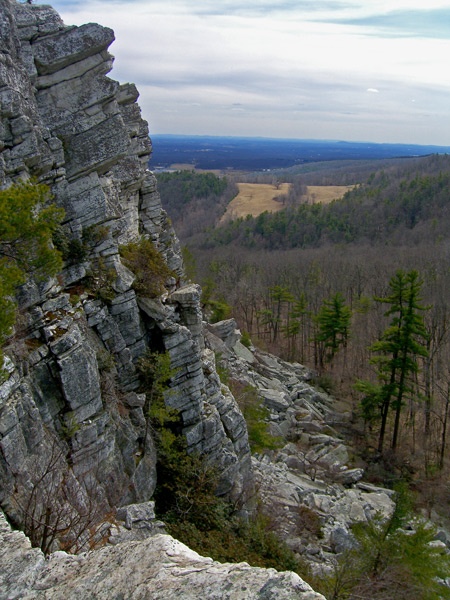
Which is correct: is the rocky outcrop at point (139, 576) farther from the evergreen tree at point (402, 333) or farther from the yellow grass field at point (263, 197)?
the yellow grass field at point (263, 197)

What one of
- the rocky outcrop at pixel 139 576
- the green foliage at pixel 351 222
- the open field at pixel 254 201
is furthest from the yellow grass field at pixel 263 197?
the rocky outcrop at pixel 139 576

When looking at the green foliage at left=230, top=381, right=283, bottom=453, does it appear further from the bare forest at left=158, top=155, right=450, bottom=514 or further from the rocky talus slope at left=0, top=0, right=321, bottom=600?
the bare forest at left=158, top=155, right=450, bottom=514

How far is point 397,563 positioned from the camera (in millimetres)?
15258

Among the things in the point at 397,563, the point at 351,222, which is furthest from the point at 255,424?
the point at 351,222

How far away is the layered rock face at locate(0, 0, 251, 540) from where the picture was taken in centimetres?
1159

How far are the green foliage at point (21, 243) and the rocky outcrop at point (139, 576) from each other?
15.5 feet

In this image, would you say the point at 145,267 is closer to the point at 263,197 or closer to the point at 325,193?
A: the point at 263,197

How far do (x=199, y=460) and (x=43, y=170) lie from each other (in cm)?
1047

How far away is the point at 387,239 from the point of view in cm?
8638

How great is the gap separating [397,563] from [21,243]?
1422 cm

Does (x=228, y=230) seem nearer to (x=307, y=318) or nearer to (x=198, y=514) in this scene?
(x=307, y=318)

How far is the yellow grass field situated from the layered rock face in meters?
104

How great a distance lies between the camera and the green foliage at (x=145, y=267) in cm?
1652

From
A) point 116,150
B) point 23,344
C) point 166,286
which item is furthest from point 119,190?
point 23,344
